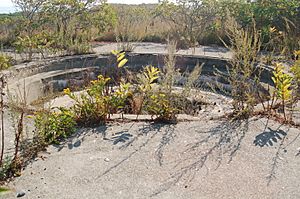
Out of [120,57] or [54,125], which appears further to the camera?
[120,57]

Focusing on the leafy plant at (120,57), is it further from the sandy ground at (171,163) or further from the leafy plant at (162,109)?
the sandy ground at (171,163)

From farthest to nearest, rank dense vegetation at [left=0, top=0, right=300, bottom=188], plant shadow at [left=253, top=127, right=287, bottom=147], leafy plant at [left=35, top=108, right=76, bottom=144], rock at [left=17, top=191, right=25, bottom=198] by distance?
dense vegetation at [left=0, top=0, right=300, bottom=188] < plant shadow at [left=253, top=127, right=287, bottom=147] < leafy plant at [left=35, top=108, right=76, bottom=144] < rock at [left=17, top=191, right=25, bottom=198]

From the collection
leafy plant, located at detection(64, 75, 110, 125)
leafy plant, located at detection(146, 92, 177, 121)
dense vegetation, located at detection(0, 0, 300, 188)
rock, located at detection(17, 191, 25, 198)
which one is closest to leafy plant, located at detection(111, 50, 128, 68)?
dense vegetation, located at detection(0, 0, 300, 188)

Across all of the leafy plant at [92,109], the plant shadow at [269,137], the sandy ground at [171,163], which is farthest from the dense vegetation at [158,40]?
the plant shadow at [269,137]

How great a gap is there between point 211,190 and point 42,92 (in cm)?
481

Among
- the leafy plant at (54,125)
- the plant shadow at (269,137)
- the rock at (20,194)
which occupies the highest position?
the leafy plant at (54,125)

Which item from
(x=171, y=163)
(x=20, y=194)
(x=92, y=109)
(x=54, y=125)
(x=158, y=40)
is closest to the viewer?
(x=20, y=194)

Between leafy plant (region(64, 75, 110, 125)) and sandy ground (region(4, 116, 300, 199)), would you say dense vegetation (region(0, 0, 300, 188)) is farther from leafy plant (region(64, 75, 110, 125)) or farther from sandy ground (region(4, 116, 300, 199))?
sandy ground (region(4, 116, 300, 199))

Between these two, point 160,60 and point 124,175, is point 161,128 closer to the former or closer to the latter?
point 124,175

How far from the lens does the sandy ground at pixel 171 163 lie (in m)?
2.73

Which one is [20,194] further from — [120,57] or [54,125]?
[120,57]

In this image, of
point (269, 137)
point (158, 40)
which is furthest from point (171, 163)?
point (158, 40)

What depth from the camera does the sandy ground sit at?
2.73m

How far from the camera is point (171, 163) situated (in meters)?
3.16
